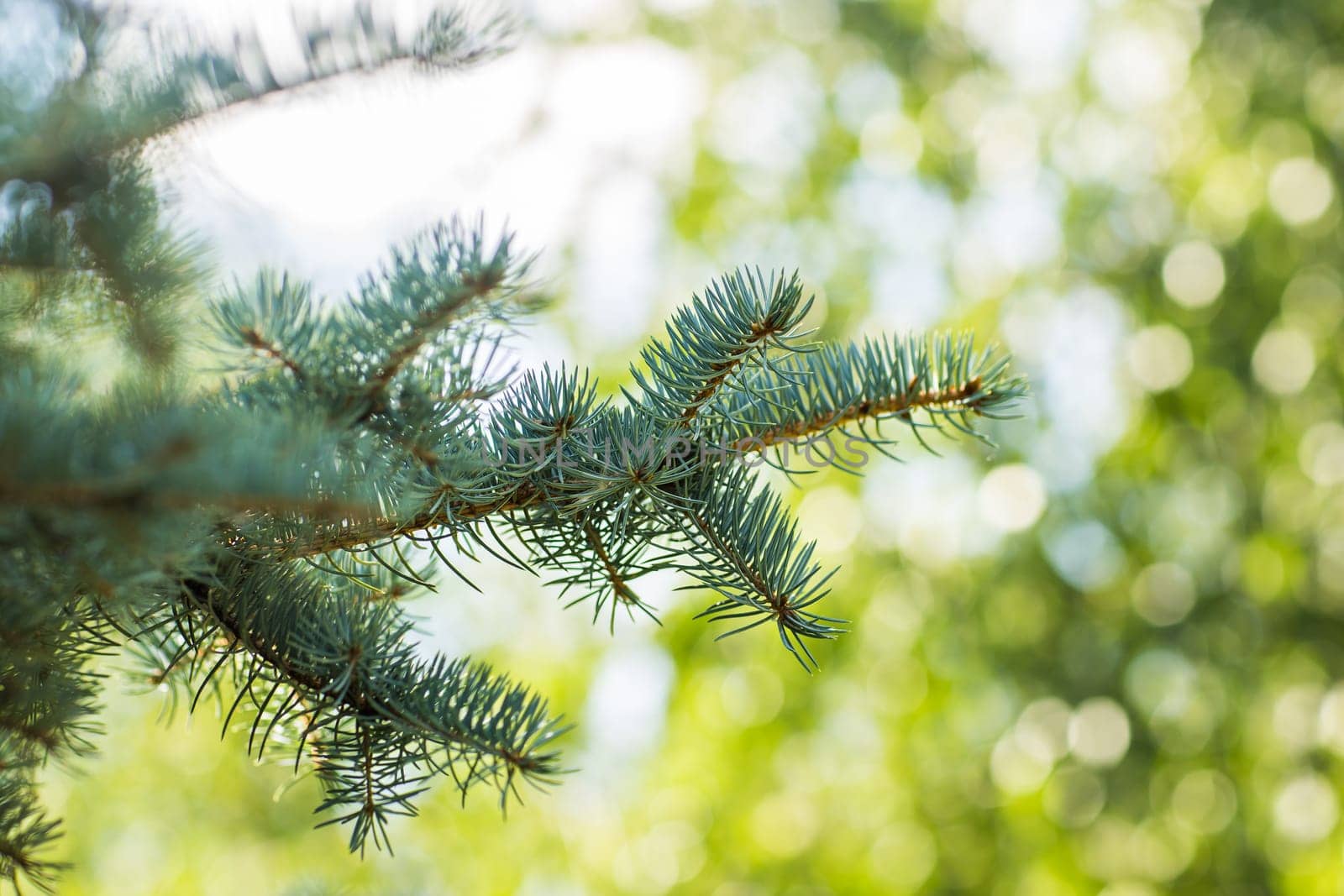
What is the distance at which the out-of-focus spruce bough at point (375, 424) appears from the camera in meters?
0.21

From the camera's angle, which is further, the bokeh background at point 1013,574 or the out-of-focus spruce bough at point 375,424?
the bokeh background at point 1013,574

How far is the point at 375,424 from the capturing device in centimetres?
22

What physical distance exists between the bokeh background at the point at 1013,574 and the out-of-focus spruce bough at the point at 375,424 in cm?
95

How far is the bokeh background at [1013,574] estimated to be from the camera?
1.31 metres

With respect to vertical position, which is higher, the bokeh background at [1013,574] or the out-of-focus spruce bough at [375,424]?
the bokeh background at [1013,574]

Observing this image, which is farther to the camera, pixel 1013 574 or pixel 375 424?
pixel 1013 574

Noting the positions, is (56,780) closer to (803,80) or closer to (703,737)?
(703,737)

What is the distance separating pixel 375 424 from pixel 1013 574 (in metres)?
1.35

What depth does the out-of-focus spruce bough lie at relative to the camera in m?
0.21

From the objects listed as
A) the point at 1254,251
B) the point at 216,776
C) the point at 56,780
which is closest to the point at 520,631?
the point at 216,776

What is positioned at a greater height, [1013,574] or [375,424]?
[1013,574]

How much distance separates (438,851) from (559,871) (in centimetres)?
22

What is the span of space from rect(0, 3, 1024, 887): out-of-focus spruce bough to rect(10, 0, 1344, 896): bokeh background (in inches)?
37.5

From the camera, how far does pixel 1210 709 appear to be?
1321 millimetres
